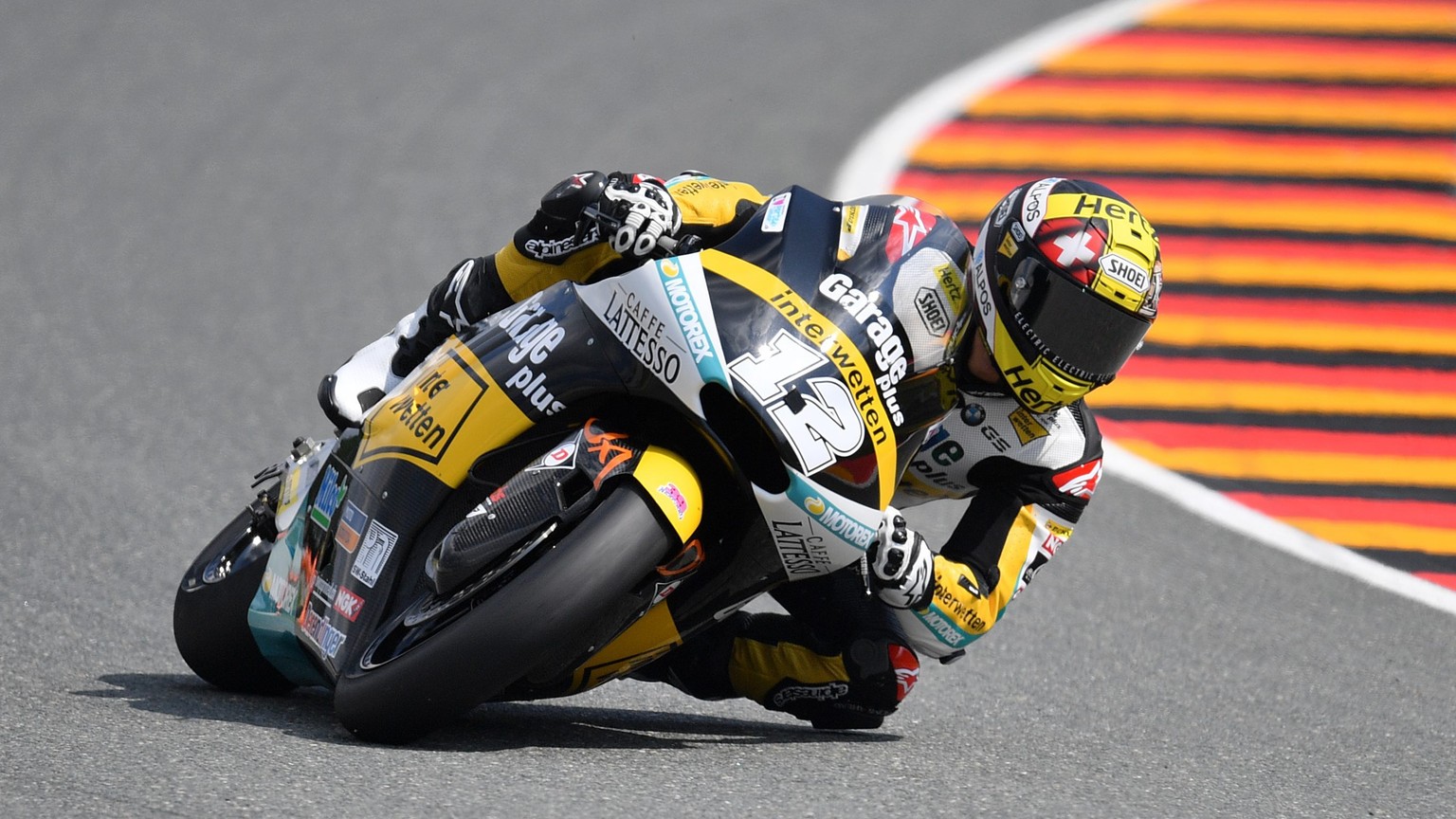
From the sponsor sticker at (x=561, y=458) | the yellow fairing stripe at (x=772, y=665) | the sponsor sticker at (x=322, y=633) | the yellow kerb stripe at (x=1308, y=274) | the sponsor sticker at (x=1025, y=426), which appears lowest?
the yellow kerb stripe at (x=1308, y=274)

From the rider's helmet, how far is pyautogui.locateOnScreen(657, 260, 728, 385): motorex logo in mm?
670

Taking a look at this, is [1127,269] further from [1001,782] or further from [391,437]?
[391,437]

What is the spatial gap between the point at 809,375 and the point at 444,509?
89 cm

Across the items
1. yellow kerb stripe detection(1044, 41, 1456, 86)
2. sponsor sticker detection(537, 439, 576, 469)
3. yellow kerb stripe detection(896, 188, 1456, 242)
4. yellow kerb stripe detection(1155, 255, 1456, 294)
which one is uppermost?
sponsor sticker detection(537, 439, 576, 469)

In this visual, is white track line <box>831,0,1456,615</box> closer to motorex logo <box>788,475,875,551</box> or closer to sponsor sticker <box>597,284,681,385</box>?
motorex logo <box>788,475,875,551</box>

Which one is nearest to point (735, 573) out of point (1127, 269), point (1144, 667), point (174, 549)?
point (1127, 269)

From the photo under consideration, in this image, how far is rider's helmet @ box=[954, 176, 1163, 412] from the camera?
389 cm

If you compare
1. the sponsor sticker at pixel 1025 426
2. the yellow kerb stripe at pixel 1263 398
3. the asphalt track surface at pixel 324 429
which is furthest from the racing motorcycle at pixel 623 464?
the yellow kerb stripe at pixel 1263 398

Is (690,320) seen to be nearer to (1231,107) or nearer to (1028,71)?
(1231,107)

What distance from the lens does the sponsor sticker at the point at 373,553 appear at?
390cm

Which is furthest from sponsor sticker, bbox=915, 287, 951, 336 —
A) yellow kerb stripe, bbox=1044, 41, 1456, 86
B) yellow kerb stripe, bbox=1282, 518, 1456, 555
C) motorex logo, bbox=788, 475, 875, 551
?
yellow kerb stripe, bbox=1044, 41, 1456, 86

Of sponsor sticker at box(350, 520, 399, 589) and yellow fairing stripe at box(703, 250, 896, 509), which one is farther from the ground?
yellow fairing stripe at box(703, 250, 896, 509)

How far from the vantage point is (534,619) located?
134 inches

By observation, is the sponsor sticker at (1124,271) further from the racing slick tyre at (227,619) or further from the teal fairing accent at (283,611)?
the racing slick tyre at (227,619)
